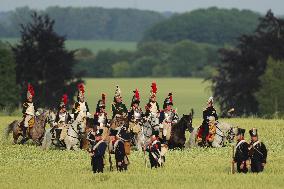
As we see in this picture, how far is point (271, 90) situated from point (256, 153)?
53.9m

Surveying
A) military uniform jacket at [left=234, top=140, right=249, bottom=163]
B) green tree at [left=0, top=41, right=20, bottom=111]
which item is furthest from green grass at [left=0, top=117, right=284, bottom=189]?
green tree at [left=0, top=41, right=20, bottom=111]

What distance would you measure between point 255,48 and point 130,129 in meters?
54.5

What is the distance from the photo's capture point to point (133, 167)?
31.1 m

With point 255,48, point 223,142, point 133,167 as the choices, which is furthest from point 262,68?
point 133,167

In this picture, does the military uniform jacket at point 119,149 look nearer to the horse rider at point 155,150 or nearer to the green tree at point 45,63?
the horse rider at point 155,150

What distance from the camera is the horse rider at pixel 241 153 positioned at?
28703 mm

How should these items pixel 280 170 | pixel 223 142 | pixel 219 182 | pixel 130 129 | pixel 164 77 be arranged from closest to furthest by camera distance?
pixel 219 182 → pixel 280 170 → pixel 130 129 → pixel 223 142 → pixel 164 77

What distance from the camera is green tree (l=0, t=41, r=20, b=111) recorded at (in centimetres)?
8194

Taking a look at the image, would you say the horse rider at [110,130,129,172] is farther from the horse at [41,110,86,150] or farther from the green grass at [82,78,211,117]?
the green grass at [82,78,211,117]

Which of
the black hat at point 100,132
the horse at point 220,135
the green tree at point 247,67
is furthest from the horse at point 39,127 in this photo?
the green tree at point 247,67

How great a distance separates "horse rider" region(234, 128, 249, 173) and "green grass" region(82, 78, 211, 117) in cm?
6574

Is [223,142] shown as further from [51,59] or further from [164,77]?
[164,77]

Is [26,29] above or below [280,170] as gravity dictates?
above

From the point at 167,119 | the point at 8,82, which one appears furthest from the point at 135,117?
the point at 8,82
